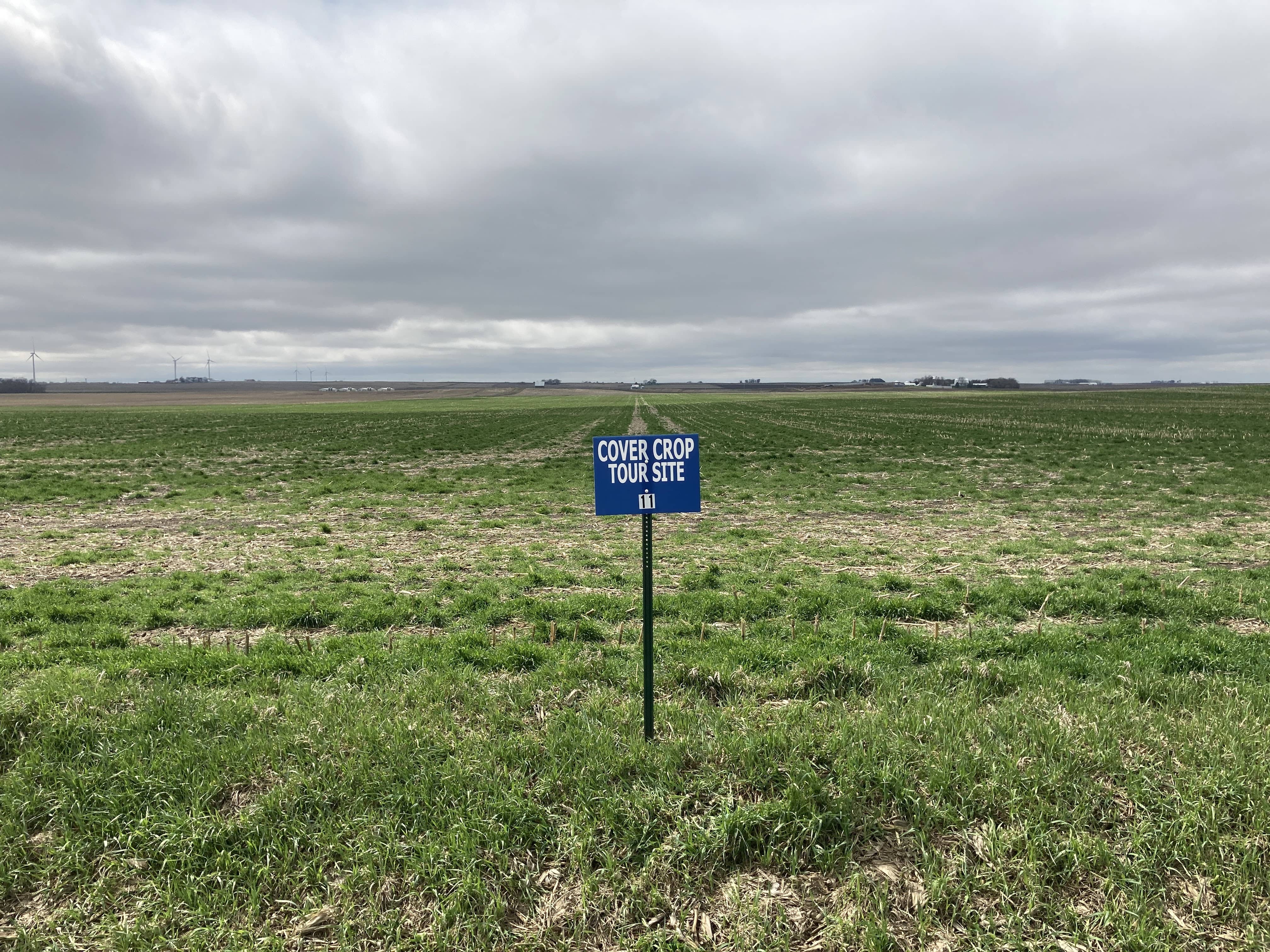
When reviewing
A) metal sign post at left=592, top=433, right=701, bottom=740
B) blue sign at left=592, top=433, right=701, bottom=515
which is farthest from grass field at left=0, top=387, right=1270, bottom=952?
blue sign at left=592, top=433, right=701, bottom=515

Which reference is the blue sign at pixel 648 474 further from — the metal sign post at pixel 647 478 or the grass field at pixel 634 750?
the grass field at pixel 634 750

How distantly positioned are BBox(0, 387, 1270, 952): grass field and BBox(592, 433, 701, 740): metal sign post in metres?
1.31

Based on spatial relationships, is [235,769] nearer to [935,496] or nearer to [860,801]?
[860,801]

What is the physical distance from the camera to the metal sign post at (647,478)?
533cm

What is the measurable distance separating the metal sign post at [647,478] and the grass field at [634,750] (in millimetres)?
1306

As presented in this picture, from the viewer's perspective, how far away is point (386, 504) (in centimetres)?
2142

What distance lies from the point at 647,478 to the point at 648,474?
0.11 ft

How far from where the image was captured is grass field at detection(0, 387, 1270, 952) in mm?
4000

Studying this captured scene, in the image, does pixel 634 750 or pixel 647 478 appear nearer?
pixel 634 750

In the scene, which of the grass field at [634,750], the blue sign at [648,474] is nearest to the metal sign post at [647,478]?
the blue sign at [648,474]

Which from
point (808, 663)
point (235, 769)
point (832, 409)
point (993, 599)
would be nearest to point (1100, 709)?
point (808, 663)

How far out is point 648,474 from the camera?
213 inches

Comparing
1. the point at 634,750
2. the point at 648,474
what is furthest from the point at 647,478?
the point at 634,750

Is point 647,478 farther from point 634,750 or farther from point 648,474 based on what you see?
point 634,750
